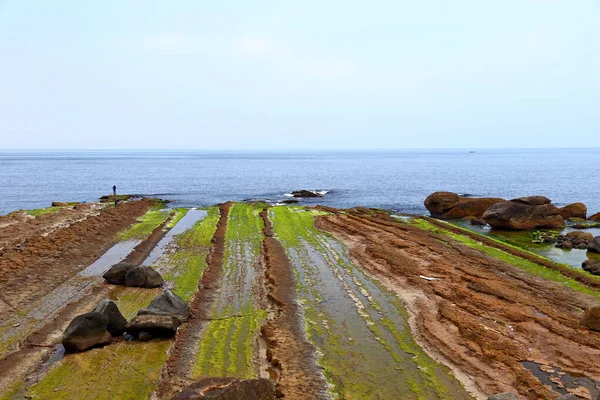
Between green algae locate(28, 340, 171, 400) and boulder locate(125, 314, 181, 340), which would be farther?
boulder locate(125, 314, 181, 340)

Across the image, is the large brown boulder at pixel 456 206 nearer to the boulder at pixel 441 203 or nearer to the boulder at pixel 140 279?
the boulder at pixel 441 203

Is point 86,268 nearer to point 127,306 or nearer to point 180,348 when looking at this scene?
point 127,306

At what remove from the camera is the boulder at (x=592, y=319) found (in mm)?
17825

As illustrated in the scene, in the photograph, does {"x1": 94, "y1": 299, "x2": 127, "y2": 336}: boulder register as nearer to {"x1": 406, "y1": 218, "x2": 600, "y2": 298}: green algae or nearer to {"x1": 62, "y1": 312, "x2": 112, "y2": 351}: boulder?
{"x1": 62, "y1": 312, "x2": 112, "y2": 351}: boulder

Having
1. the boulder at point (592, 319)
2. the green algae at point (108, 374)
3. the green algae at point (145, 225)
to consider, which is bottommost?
the green algae at point (145, 225)

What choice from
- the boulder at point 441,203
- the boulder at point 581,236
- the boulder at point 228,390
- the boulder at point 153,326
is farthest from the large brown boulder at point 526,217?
the boulder at point 228,390

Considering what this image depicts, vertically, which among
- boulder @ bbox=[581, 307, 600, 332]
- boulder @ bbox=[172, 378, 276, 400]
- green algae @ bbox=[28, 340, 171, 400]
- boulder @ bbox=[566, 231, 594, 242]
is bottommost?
boulder @ bbox=[566, 231, 594, 242]

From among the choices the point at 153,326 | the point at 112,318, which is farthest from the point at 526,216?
the point at 112,318

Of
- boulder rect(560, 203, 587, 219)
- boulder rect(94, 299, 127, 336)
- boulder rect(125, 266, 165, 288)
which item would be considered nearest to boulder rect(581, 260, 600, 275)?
boulder rect(125, 266, 165, 288)

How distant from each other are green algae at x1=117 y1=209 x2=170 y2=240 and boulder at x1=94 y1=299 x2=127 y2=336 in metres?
21.3

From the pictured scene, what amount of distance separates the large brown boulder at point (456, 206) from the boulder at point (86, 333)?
153 ft

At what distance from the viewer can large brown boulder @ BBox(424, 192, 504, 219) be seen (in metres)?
54.5

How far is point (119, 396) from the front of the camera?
12750mm

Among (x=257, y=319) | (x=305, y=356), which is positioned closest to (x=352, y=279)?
(x=257, y=319)
